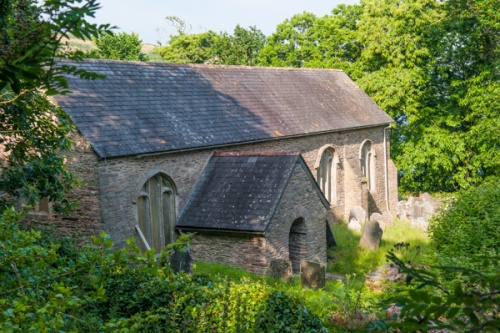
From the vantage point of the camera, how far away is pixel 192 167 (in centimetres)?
1822

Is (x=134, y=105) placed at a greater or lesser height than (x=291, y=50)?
lesser

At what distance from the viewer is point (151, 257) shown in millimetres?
5605

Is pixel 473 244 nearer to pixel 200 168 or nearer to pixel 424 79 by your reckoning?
pixel 200 168

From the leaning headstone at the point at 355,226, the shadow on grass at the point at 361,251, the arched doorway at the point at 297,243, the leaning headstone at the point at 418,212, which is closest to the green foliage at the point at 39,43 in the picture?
the shadow on grass at the point at 361,251

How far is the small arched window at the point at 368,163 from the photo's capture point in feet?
93.0

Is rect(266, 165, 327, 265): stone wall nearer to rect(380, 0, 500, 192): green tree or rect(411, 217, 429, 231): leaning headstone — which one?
rect(411, 217, 429, 231): leaning headstone

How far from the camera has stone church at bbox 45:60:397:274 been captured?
15.6 metres

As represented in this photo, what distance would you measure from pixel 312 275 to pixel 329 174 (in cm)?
1392

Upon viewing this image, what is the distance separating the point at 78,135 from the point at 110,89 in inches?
123

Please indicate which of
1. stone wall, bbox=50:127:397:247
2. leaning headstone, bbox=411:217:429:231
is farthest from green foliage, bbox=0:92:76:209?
leaning headstone, bbox=411:217:429:231

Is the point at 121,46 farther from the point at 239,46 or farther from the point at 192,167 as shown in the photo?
the point at 192,167

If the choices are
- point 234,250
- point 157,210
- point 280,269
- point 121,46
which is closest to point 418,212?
point 234,250

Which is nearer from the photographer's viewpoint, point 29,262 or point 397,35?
point 29,262

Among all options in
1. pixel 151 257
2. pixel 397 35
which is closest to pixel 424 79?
pixel 397 35
